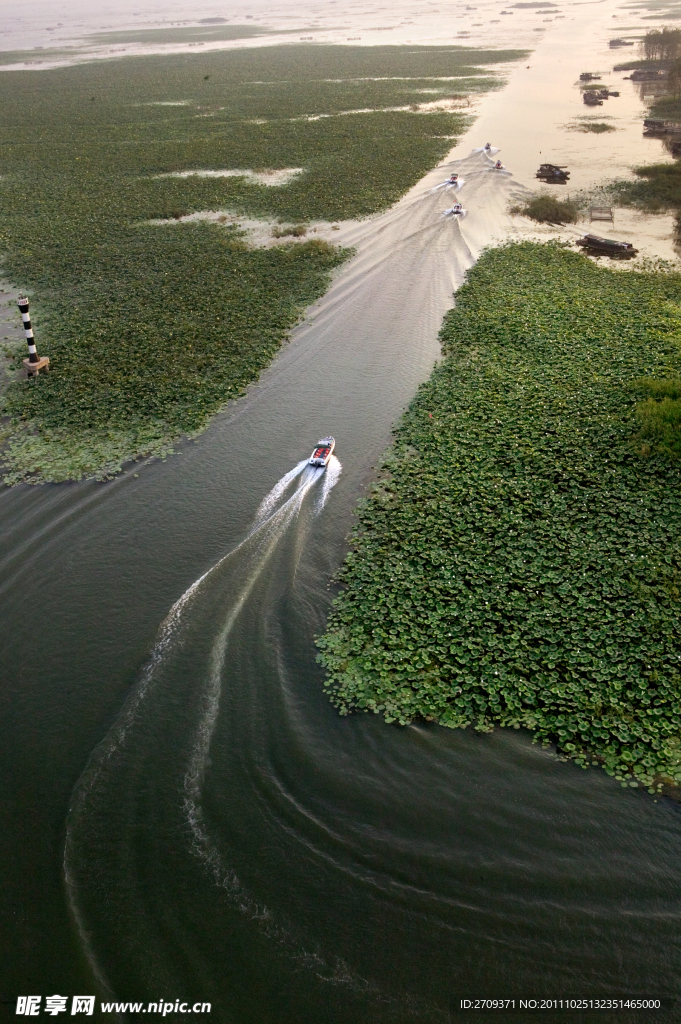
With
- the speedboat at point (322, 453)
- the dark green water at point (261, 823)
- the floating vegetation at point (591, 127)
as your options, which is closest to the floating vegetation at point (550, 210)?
the floating vegetation at point (591, 127)

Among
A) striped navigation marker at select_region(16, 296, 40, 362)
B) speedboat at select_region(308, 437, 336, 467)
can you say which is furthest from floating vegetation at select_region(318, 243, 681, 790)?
striped navigation marker at select_region(16, 296, 40, 362)

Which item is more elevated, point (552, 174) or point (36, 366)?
point (552, 174)

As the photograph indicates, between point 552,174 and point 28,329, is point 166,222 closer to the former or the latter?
point 28,329

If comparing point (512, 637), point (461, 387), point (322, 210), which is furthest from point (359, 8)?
point (512, 637)

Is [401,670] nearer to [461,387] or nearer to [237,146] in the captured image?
[461,387]

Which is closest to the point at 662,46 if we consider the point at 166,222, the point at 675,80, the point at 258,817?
the point at 675,80

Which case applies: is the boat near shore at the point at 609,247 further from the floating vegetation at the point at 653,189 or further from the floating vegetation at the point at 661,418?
the floating vegetation at the point at 661,418

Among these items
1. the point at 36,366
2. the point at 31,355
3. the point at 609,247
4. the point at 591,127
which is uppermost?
the point at 591,127
